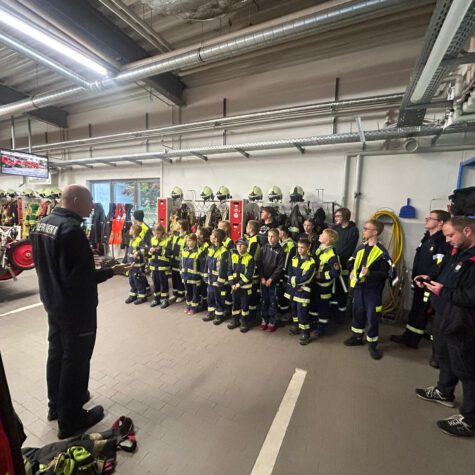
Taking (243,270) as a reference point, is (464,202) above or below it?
above


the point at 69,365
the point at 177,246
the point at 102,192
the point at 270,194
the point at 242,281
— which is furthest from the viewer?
the point at 102,192

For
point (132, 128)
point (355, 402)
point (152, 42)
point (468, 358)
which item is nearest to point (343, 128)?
point (152, 42)

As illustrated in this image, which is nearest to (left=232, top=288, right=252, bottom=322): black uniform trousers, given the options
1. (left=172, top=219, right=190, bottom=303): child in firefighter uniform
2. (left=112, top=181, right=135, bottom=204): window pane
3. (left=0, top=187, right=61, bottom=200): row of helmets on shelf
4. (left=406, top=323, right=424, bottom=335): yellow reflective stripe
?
(left=172, top=219, right=190, bottom=303): child in firefighter uniform

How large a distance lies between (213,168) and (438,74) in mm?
4264

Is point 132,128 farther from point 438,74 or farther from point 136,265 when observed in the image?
point 438,74

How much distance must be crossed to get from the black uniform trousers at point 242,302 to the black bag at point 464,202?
278cm

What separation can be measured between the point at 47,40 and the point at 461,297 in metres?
5.11

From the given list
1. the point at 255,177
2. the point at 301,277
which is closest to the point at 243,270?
the point at 301,277

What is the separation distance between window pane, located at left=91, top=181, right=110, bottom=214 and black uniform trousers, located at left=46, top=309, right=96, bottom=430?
694cm

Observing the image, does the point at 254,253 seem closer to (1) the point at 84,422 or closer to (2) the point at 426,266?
(2) the point at 426,266

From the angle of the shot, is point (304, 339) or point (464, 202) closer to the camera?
point (464, 202)

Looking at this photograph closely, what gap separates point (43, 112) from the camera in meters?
7.27

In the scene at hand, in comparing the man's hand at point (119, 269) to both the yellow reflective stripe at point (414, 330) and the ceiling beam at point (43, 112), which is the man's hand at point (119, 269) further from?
the ceiling beam at point (43, 112)

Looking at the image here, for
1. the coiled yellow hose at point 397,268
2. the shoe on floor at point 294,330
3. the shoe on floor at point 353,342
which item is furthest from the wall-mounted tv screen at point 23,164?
the coiled yellow hose at point 397,268
